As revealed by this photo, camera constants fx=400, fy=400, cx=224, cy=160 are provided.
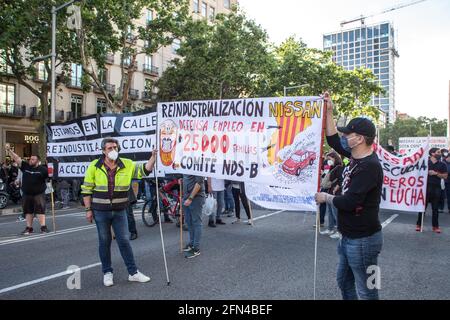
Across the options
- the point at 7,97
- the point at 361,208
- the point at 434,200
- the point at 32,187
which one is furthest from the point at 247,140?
the point at 7,97

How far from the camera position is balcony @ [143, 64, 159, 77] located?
1691 inches

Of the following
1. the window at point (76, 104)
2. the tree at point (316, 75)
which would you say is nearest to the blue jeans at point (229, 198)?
the tree at point (316, 75)

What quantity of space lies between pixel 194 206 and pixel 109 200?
1.88 metres

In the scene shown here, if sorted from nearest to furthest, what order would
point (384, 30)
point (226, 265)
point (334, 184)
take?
1. point (226, 265)
2. point (334, 184)
3. point (384, 30)

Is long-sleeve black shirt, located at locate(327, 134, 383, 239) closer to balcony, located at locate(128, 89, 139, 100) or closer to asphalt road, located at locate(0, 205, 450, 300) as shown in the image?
asphalt road, located at locate(0, 205, 450, 300)

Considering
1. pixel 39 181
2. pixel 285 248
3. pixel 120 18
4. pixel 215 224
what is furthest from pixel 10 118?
pixel 285 248

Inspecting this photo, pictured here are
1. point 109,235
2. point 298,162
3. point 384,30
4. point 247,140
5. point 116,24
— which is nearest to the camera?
point 298,162

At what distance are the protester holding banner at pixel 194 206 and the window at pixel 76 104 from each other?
3248 cm

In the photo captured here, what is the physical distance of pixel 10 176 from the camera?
16.9m

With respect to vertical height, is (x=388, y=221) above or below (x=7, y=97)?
below

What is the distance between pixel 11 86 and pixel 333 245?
31205mm

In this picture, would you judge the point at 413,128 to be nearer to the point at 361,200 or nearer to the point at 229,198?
the point at 229,198

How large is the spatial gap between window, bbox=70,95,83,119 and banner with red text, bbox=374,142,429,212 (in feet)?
105

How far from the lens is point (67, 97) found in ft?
117
